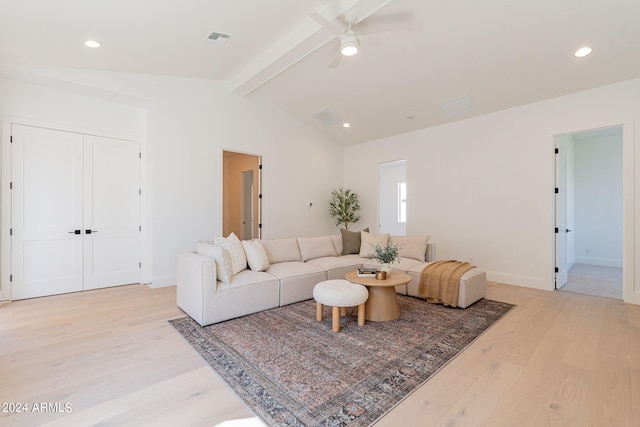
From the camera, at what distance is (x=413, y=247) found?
477 centimetres

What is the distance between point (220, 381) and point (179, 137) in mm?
4003

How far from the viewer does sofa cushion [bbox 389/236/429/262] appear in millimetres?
4719

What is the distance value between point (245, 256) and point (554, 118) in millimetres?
4885

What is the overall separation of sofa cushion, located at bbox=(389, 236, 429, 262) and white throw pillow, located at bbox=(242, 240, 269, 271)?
7.23 ft

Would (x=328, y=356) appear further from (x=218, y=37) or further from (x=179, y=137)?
(x=179, y=137)

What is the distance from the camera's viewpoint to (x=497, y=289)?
4.57 meters

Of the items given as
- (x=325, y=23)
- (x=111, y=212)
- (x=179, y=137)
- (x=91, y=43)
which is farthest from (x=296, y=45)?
(x=111, y=212)

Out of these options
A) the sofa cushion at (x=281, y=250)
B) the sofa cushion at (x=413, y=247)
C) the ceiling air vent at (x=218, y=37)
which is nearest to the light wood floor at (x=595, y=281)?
the sofa cushion at (x=413, y=247)

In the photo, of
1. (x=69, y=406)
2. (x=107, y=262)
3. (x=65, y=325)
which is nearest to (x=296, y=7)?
(x=69, y=406)

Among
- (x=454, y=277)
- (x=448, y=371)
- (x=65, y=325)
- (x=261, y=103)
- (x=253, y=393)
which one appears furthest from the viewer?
(x=261, y=103)

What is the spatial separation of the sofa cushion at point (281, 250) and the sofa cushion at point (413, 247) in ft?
5.44

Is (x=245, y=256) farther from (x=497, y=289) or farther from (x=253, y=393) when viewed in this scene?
(x=497, y=289)

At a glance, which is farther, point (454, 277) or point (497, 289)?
point (497, 289)

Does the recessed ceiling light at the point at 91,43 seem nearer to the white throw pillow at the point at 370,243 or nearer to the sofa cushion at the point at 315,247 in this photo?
the sofa cushion at the point at 315,247
